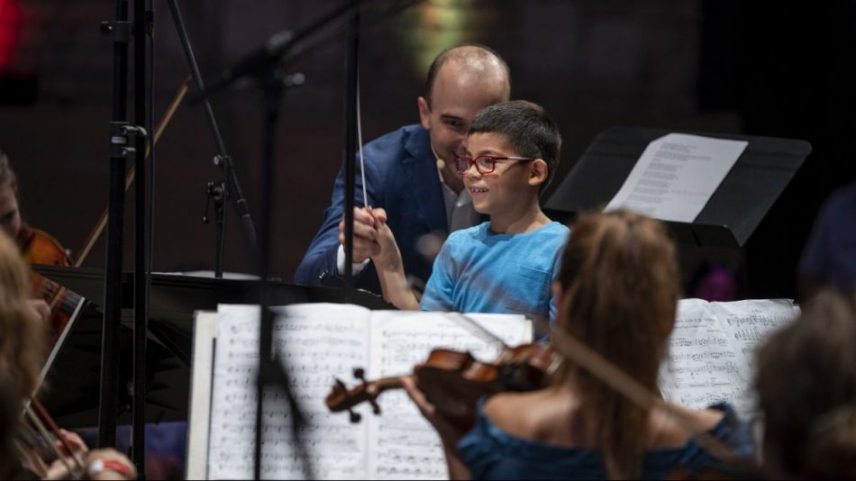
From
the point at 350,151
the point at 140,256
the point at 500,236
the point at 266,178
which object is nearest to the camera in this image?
the point at 266,178

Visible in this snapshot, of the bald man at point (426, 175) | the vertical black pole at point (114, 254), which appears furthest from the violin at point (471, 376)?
the bald man at point (426, 175)

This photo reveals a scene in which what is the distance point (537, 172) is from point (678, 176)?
2.61ft

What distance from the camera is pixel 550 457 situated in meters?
2.44

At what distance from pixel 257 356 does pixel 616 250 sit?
76 centimetres

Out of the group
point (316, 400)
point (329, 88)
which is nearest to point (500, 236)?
point (316, 400)

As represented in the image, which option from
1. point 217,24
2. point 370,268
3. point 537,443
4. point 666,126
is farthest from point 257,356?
point 666,126

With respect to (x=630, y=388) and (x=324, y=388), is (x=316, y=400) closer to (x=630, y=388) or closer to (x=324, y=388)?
(x=324, y=388)

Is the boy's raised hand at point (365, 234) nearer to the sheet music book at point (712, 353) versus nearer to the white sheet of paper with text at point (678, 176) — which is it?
the sheet music book at point (712, 353)

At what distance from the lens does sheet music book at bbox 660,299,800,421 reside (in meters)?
3.27

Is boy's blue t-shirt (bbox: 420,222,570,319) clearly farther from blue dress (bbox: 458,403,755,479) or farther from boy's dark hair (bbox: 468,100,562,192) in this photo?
blue dress (bbox: 458,403,755,479)

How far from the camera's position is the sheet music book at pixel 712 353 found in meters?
3.27

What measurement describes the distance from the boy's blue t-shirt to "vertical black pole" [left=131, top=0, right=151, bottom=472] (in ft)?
2.32

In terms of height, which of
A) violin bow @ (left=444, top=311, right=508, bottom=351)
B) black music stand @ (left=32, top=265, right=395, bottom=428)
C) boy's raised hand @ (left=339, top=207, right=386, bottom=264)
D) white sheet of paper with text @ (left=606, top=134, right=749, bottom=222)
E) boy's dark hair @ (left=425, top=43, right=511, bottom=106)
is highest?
boy's dark hair @ (left=425, top=43, right=511, bottom=106)

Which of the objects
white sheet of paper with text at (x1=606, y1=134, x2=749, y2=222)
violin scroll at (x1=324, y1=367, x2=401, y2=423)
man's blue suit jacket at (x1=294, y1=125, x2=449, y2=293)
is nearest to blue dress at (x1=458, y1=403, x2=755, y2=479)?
violin scroll at (x1=324, y1=367, x2=401, y2=423)
